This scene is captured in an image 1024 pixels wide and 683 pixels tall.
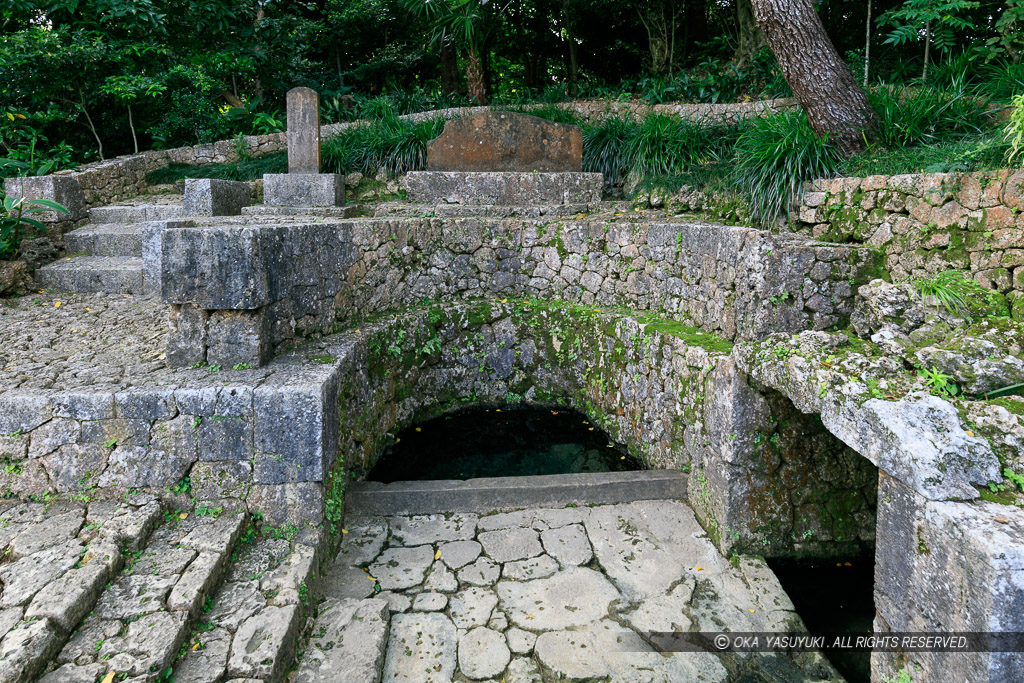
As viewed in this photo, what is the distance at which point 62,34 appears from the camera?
694cm

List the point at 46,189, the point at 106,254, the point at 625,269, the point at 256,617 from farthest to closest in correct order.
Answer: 1. the point at 46,189
2. the point at 106,254
3. the point at 625,269
4. the point at 256,617

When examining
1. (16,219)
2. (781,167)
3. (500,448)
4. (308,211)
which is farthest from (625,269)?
(16,219)

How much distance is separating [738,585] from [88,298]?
5.21m

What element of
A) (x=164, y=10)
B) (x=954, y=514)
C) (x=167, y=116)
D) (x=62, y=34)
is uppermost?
(x=164, y=10)

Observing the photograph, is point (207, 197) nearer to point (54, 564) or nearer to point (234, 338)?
point (234, 338)

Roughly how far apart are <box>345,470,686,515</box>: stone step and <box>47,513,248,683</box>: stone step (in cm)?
100

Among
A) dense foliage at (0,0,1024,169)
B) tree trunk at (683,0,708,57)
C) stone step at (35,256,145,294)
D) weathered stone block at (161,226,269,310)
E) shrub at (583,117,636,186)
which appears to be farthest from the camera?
tree trunk at (683,0,708,57)

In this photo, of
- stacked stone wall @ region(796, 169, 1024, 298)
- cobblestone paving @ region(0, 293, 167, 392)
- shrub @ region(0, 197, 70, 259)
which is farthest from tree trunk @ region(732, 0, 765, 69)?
shrub @ region(0, 197, 70, 259)

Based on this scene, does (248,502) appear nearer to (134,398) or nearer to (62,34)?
(134,398)

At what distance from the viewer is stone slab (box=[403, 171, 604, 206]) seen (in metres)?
6.28

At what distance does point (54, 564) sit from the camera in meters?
2.61

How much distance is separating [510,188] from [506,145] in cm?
51

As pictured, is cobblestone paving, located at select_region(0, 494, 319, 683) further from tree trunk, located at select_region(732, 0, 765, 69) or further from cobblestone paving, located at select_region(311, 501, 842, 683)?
tree trunk, located at select_region(732, 0, 765, 69)

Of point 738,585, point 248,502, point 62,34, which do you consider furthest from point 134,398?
point 62,34
